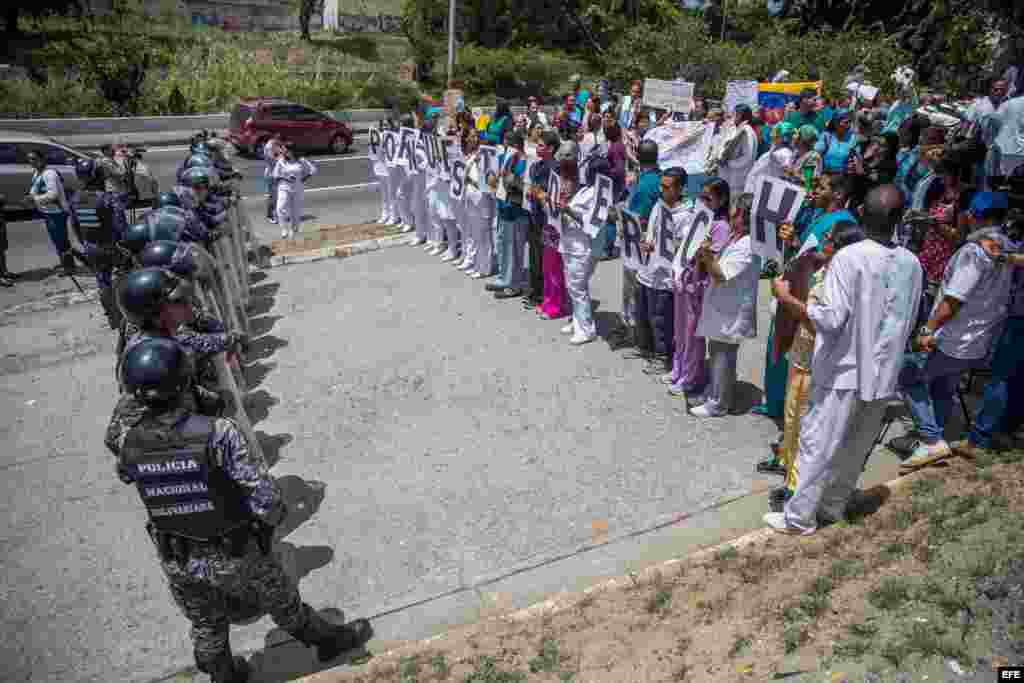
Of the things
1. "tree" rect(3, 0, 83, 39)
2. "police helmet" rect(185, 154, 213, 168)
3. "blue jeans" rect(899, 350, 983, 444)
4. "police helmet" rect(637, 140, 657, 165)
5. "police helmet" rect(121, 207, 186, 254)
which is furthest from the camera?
"tree" rect(3, 0, 83, 39)

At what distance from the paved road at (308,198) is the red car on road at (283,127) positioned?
0.49m

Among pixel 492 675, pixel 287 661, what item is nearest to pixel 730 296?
pixel 492 675

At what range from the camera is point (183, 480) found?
346cm

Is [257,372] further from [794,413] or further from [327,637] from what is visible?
[794,413]

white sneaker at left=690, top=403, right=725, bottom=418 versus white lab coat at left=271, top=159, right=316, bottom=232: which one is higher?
white lab coat at left=271, top=159, right=316, bottom=232

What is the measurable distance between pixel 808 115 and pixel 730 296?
6536mm

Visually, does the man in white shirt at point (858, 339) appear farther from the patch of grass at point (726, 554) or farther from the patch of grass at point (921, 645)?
the patch of grass at point (921, 645)

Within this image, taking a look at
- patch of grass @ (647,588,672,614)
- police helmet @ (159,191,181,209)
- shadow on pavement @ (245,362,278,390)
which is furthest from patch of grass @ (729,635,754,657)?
police helmet @ (159,191,181,209)

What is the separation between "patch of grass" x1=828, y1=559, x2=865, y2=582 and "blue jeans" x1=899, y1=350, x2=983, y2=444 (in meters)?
1.74

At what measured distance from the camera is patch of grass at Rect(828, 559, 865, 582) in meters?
4.08

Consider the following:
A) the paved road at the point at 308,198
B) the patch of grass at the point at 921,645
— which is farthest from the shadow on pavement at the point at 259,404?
the paved road at the point at 308,198

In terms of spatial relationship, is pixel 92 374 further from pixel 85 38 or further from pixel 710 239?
pixel 85 38

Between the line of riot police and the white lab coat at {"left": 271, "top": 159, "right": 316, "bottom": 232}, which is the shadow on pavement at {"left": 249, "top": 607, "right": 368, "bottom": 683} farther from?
the white lab coat at {"left": 271, "top": 159, "right": 316, "bottom": 232}

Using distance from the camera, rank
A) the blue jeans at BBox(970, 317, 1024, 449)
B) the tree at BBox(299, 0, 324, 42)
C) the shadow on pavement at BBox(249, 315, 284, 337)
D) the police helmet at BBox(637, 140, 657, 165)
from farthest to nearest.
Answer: the tree at BBox(299, 0, 324, 42), the shadow on pavement at BBox(249, 315, 284, 337), the police helmet at BBox(637, 140, 657, 165), the blue jeans at BBox(970, 317, 1024, 449)
